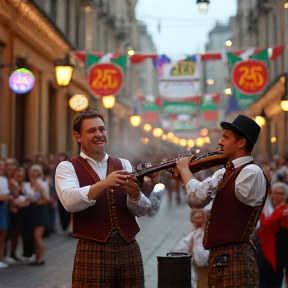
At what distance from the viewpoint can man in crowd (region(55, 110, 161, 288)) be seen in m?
4.72

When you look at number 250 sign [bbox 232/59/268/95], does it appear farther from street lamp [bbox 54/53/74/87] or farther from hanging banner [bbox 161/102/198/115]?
hanging banner [bbox 161/102/198/115]

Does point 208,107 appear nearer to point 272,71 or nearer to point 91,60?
point 272,71

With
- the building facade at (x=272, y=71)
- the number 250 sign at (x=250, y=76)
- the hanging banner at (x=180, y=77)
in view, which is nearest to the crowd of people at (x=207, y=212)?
the number 250 sign at (x=250, y=76)

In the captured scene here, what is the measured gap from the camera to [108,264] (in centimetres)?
Answer: 474

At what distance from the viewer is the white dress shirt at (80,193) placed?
15.2 feet

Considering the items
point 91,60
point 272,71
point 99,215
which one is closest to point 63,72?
point 91,60

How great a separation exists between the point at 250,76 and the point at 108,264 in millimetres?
18009

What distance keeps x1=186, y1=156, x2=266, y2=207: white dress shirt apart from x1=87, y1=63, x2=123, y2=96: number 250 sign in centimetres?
1770

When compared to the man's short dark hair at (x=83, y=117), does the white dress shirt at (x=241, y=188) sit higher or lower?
lower

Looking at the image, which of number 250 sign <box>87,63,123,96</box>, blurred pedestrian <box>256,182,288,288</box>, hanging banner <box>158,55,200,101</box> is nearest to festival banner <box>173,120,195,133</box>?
hanging banner <box>158,55,200,101</box>

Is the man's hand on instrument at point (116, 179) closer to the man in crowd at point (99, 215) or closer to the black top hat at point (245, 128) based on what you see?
A: the man in crowd at point (99, 215)

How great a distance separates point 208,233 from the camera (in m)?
4.78

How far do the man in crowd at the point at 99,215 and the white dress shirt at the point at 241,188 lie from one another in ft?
1.15

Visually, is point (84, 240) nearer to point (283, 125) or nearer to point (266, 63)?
point (266, 63)
